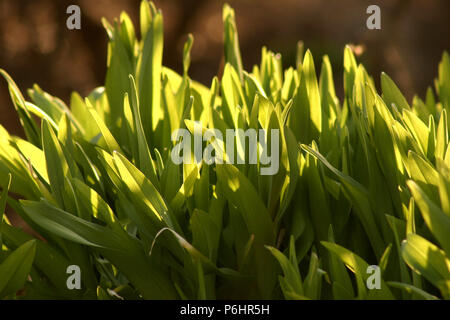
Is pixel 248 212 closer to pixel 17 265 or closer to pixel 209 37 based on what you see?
pixel 17 265

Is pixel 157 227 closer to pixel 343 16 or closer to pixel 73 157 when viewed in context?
pixel 73 157

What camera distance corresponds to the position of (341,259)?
0.87 m

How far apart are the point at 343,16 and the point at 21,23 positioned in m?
2.88

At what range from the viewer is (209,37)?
15.8 ft

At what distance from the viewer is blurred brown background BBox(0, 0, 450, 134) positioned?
3.20 meters

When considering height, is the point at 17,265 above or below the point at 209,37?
below

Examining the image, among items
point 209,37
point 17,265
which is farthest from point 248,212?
point 209,37

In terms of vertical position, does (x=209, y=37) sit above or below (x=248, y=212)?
above

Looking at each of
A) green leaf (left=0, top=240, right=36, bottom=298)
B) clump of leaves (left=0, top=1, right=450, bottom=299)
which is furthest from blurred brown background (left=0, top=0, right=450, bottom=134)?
green leaf (left=0, top=240, right=36, bottom=298)

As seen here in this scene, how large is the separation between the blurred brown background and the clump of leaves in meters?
1.49

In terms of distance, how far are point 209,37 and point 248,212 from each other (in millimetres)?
4039

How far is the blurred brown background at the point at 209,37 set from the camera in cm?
320

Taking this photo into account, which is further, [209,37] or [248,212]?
[209,37]
